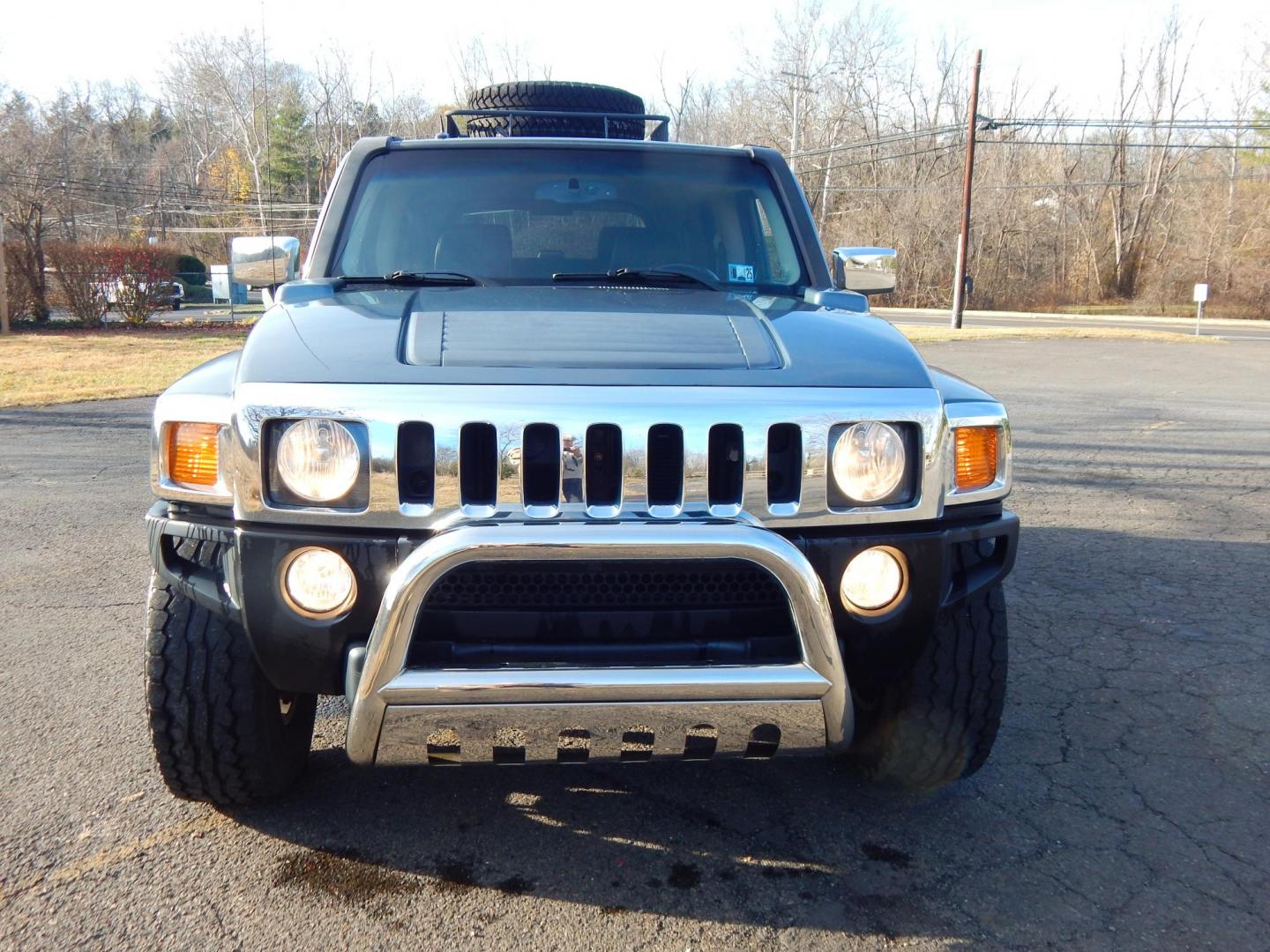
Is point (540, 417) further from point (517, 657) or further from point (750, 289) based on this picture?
point (750, 289)

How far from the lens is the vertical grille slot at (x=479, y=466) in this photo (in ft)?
7.10

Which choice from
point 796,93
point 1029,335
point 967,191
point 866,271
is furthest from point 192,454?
point 796,93

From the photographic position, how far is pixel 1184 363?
58.8ft

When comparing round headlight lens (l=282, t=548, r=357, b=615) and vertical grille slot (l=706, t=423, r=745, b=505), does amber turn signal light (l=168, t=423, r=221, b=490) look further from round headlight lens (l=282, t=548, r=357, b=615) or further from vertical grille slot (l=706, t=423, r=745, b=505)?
vertical grille slot (l=706, t=423, r=745, b=505)

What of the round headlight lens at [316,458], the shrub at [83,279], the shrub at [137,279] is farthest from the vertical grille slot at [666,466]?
the shrub at [83,279]

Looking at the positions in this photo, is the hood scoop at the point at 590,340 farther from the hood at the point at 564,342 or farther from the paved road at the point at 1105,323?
the paved road at the point at 1105,323

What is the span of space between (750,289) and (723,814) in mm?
1659

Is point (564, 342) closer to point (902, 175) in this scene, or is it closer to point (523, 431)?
point (523, 431)

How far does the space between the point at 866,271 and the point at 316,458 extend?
7.46 ft

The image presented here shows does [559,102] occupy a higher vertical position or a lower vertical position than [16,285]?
higher

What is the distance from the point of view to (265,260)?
3.43m

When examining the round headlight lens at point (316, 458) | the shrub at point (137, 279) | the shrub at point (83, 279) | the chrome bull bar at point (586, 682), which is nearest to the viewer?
the chrome bull bar at point (586, 682)

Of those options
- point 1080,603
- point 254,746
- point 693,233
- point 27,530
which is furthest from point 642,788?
point 27,530

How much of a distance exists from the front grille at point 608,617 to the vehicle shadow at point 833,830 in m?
0.64
